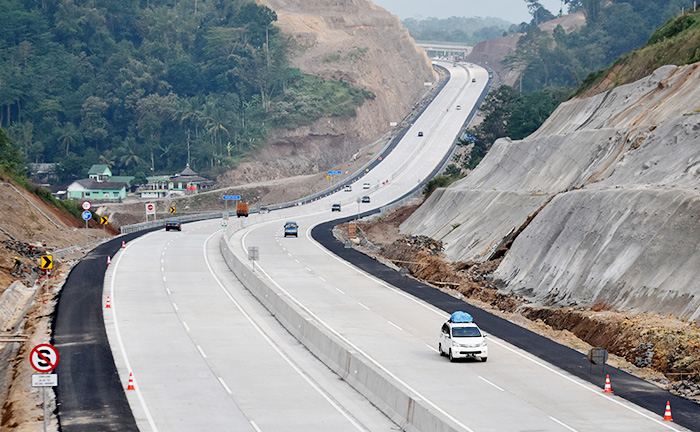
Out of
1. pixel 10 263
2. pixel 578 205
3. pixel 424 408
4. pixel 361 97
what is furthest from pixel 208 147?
pixel 424 408

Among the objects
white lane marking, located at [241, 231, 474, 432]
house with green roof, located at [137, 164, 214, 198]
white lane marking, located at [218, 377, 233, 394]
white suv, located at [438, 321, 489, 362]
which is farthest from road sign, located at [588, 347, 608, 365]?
house with green roof, located at [137, 164, 214, 198]

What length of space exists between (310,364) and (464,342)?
5945mm

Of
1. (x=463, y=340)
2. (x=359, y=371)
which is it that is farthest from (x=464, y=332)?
(x=359, y=371)

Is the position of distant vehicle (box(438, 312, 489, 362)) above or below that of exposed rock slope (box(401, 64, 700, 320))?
below

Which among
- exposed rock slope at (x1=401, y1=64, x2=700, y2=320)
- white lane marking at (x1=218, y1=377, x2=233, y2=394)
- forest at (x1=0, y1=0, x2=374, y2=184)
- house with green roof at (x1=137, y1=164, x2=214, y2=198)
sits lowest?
white lane marking at (x1=218, y1=377, x2=233, y2=394)

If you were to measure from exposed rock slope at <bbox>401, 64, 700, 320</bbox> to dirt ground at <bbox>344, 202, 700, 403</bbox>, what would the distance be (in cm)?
130

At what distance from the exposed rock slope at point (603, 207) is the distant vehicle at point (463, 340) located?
846cm

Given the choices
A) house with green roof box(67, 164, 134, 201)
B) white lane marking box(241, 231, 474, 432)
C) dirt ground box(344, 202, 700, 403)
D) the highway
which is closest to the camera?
white lane marking box(241, 231, 474, 432)

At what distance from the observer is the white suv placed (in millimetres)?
35219

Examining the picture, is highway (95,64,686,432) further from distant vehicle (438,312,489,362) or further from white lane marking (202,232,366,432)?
distant vehicle (438,312,489,362)

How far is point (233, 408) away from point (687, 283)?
1980cm

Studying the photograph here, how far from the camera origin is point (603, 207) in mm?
50000

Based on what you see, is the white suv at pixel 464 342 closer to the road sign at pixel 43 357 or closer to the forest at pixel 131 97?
the road sign at pixel 43 357

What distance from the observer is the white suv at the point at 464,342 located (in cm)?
3522
